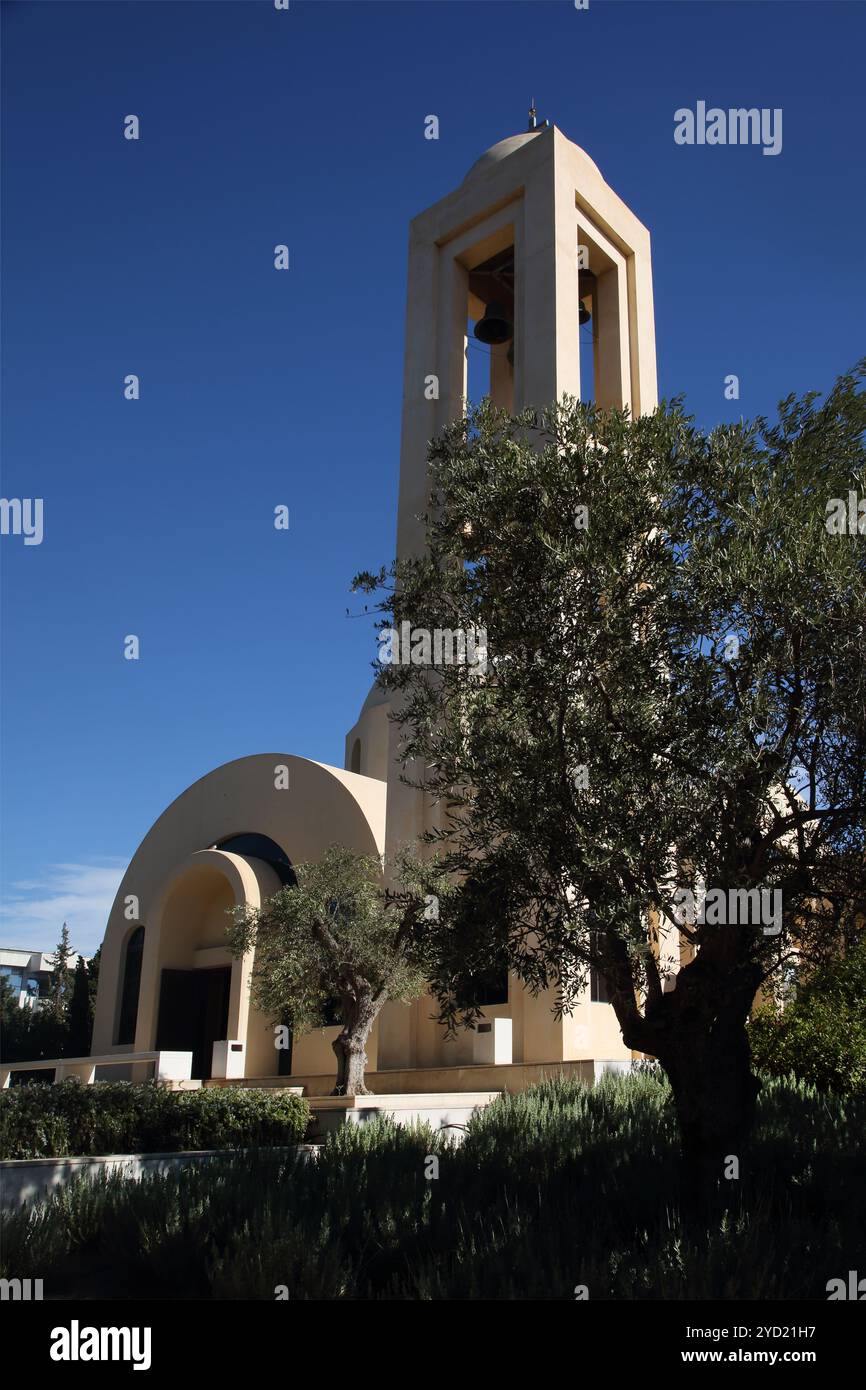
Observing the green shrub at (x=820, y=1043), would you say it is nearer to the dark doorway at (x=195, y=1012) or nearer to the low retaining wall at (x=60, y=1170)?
the low retaining wall at (x=60, y=1170)

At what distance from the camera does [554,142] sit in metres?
24.5

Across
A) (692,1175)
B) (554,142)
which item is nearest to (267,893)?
(692,1175)

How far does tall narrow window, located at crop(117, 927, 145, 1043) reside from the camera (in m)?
28.5

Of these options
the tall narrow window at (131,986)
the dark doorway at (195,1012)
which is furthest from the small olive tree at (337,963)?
the tall narrow window at (131,986)

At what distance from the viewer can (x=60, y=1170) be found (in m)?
10.6

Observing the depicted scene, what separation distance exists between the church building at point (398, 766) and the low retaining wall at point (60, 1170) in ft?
31.5

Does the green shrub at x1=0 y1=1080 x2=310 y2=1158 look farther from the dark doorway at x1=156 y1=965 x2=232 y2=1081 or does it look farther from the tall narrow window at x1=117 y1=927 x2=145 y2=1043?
the tall narrow window at x1=117 y1=927 x2=145 y2=1043

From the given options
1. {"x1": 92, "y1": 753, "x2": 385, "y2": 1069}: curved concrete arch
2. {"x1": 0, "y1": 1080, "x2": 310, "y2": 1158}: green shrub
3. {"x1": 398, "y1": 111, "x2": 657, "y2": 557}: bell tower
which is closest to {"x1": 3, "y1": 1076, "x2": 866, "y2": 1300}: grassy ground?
{"x1": 0, "y1": 1080, "x2": 310, "y2": 1158}: green shrub

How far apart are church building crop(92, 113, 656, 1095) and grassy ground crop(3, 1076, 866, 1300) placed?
1007 cm

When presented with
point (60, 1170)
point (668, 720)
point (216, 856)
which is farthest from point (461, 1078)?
point (668, 720)

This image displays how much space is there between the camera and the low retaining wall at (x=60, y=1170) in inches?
397

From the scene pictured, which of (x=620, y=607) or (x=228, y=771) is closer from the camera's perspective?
(x=620, y=607)
